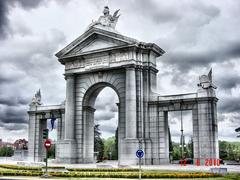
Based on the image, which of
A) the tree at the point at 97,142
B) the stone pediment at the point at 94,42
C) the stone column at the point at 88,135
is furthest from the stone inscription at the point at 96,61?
the tree at the point at 97,142

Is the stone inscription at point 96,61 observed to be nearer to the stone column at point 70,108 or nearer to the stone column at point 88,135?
the stone column at point 70,108

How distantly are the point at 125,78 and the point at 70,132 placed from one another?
32.5 feet

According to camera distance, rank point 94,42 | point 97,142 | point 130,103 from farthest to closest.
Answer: point 97,142
point 94,42
point 130,103

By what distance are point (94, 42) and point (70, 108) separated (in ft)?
29.5

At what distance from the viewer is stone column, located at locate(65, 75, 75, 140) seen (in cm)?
4596

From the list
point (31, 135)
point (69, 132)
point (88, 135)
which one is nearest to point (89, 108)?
point (88, 135)

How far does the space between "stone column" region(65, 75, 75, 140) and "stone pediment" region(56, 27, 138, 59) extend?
11.1ft

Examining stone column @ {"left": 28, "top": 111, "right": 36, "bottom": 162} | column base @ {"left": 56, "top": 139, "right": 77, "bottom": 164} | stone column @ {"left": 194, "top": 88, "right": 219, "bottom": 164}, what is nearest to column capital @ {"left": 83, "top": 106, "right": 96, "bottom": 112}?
column base @ {"left": 56, "top": 139, "right": 77, "bottom": 164}

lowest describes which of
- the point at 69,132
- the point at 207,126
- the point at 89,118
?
the point at 69,132

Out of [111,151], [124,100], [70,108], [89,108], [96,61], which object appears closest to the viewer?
[124,100]

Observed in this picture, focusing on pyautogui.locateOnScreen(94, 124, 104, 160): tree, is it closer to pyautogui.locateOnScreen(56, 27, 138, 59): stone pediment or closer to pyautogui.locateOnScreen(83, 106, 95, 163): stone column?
pyautogui.locateOnScreen(83, 106, 95, 163): stone column

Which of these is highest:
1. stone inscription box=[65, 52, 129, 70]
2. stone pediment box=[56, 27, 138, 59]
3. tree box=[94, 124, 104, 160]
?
stone pediment box=[56, 27, 138, 59]

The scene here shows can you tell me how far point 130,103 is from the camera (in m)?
42.1

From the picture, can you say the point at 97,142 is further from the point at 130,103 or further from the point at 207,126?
the point at 207,126
